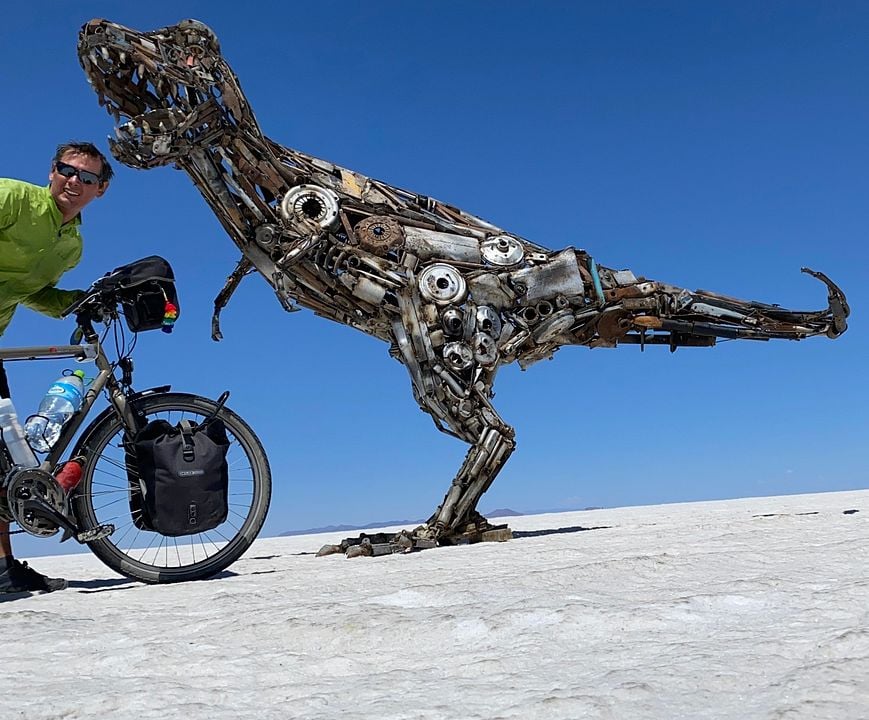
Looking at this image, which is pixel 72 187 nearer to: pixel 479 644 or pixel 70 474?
pixel 70 474

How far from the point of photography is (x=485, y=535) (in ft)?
18.6

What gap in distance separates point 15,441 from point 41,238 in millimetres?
1007

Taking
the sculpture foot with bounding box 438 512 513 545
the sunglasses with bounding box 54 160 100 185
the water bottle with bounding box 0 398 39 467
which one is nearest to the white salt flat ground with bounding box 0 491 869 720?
the water bottle with bounding box 0 398 39 467

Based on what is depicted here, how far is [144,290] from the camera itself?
170 inches

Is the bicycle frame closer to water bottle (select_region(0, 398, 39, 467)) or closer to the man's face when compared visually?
water bottle (select_region(0, 398, 39, 467))

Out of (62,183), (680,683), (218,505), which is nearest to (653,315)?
(218,505)

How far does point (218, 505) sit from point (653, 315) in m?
4.09

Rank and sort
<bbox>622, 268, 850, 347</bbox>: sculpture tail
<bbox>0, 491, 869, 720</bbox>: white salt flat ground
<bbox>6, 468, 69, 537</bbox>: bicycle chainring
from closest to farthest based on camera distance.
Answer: <bbox>0, 491, 869, 720</bbox>: white salt flat ground → <bbox>6, 468, 69, 537</bbox>: bicycle chainring → <bbox>622, 268, 850, 347</bbox>: sculpture tail

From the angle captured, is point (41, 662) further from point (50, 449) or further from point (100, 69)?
point (100, 69)

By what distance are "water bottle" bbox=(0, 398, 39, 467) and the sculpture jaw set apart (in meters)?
2.48

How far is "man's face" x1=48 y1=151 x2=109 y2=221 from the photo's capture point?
4109 millimetres

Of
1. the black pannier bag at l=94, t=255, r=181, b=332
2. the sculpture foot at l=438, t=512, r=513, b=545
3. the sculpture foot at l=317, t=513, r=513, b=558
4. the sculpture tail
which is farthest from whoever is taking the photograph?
the sculpture tail

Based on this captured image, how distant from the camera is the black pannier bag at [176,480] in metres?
4.09

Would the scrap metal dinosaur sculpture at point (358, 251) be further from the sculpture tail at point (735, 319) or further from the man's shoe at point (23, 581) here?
the man's shoe at point (23, 581)
